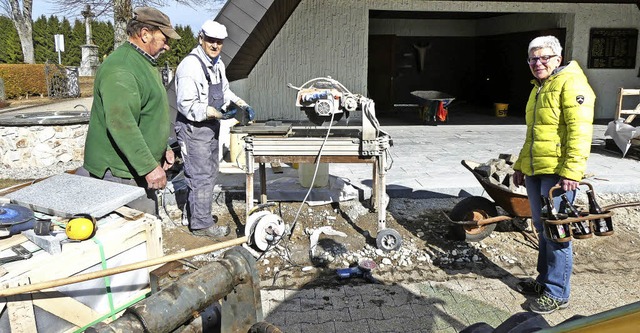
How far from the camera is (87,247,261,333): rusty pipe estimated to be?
4.95 feet

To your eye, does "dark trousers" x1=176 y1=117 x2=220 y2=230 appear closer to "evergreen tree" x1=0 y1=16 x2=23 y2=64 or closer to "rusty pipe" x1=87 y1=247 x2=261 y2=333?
"rusty pipe" x1=87 y1=247 x2=261 y2=333

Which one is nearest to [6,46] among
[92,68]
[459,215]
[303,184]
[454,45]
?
[92,68]

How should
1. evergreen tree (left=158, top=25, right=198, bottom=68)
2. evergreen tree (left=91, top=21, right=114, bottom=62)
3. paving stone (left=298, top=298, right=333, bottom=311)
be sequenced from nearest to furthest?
paving stone (left=298, top=298, right=333, bottom=311)
evergreen tree (left=158, top=25, right=198, bottom=68)
evergreen tree (left=91, top=21, right=114, bottom=62)

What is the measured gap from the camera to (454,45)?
55.6 feet

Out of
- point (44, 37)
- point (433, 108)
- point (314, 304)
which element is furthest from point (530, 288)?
point (44, 37)

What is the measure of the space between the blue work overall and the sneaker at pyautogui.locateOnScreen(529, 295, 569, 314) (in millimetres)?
2890

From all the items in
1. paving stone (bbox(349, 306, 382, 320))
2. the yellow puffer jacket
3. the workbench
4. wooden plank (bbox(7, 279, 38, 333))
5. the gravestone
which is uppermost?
the gravestone

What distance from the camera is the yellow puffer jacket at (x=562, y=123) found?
10.2 feet

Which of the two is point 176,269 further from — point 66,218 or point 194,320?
point 66,218

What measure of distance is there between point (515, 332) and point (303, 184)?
444 centimetres

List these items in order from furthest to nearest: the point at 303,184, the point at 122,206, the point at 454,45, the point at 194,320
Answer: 1. the point at 454,45
2. the point at 303,184
3. the point at 122,206
4. the point at 194,320

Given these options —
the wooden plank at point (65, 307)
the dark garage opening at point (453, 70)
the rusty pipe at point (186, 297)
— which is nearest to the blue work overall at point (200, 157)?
the wooden plank at point (65, 307)

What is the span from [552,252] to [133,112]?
284cm

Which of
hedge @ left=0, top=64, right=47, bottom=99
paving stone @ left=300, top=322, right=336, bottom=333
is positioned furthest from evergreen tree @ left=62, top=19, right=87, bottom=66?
paving stone @ left=300, top=322, right=336, bottom=333
